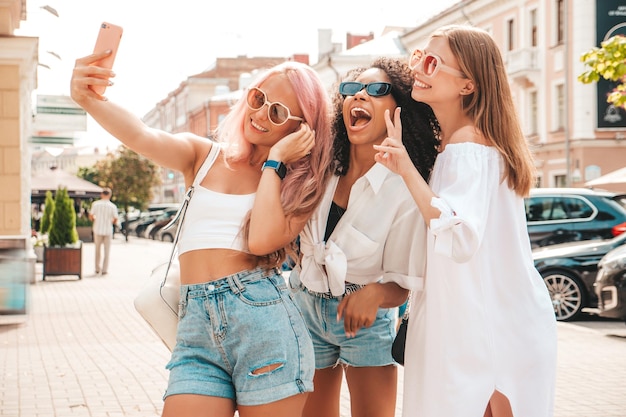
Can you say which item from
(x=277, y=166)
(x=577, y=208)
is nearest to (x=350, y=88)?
(x=277, y=166)

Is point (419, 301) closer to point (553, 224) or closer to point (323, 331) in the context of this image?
point (323, 331)

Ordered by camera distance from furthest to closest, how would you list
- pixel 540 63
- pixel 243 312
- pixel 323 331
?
pixel 540 63 < pixel 323 331 < pixel 243 312

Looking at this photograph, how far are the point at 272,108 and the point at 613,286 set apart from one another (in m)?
8.04

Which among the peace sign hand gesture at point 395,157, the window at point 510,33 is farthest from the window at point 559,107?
the peace sign hand gesture at point 395,157

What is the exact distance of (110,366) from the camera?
8.55m

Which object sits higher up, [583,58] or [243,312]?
[583,58]

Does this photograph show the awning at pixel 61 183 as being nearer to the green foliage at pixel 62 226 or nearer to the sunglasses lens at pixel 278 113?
the green foliage at pixel 62 226

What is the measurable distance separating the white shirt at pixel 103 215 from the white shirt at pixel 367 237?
675 inches

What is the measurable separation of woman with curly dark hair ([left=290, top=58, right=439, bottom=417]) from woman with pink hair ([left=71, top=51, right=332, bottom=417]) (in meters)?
0.15

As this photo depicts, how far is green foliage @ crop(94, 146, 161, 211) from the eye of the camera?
62812mm

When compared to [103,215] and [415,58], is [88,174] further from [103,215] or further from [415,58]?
[415,58]

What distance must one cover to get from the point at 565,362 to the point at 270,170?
6651 mm

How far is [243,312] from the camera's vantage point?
9.36 ft

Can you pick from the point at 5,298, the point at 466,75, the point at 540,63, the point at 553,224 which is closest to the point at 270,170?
the point at 466,75
